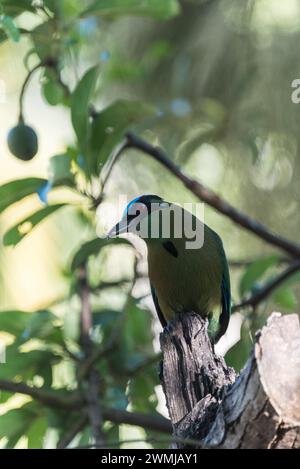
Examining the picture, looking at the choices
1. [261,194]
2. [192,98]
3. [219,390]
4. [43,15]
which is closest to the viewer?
[219,390]

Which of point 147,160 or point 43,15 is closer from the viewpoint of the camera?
point 43,15

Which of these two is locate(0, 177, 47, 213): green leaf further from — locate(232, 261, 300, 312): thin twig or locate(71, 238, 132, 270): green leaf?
locate(232, 261, 300, 312): thin twig

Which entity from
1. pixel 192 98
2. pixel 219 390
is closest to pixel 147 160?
pixel 192 98

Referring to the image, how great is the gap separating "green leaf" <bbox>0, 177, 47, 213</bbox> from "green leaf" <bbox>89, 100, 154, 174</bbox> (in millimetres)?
246

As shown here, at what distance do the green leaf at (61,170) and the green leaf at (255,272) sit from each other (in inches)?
38.6

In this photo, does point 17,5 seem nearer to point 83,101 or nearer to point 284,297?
point 83,101

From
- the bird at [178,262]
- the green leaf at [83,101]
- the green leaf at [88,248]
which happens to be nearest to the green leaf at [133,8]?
the green leaf at [83,101]

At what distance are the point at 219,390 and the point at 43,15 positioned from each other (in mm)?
1761

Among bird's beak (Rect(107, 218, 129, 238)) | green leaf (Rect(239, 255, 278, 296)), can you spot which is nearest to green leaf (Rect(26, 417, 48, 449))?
bird's beak (Rect(107, 218, 129, 238))

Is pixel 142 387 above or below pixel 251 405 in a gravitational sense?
below

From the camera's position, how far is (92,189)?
3561 millimetres

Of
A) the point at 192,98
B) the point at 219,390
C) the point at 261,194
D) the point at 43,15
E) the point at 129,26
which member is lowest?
the point at 261,194

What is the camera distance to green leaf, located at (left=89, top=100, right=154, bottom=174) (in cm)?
359

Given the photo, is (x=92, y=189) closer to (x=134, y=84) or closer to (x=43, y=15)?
(x=43, y=15)
